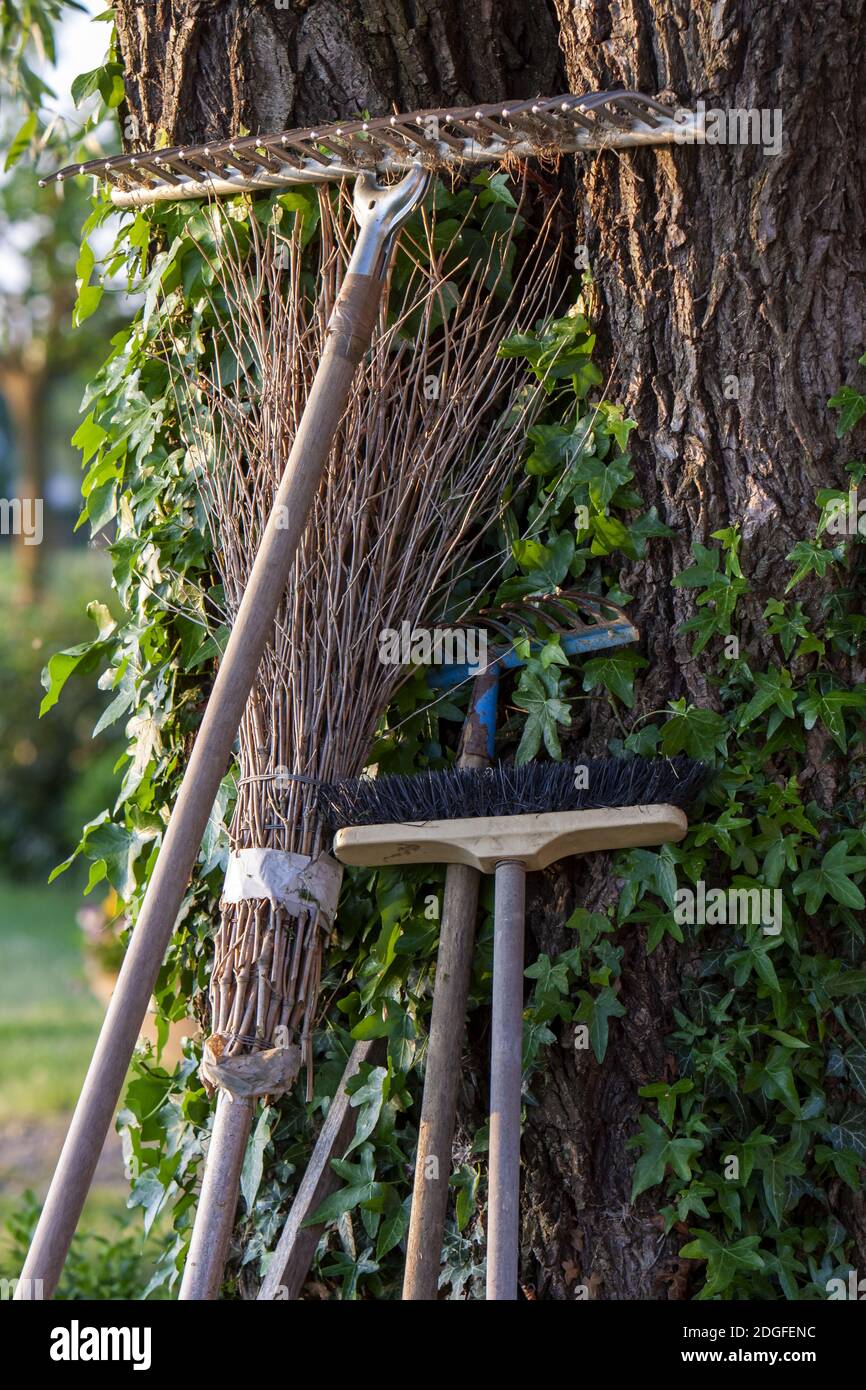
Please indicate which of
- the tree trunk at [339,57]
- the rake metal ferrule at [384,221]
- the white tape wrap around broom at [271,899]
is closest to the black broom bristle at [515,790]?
the white tape wrap around broom at [271,899]

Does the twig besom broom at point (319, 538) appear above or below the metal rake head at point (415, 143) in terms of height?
below

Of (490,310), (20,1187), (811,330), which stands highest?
(490,310)

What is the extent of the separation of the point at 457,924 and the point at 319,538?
0.65 m

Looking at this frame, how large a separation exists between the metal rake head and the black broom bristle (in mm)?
933

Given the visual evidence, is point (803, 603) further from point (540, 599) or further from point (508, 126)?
point (508, 126)

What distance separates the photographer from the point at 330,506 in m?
2.22

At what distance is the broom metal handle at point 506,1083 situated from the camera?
6.32 ft

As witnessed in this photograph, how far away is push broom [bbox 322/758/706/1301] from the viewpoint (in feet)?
6.39

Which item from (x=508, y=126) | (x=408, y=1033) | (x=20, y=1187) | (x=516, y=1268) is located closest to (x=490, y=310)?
(x=508, y=126)

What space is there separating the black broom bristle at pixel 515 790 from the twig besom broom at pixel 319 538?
106 mm

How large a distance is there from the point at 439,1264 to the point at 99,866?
0.93 m

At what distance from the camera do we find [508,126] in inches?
81.9

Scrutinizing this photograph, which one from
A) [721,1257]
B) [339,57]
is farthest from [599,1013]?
[339,57]

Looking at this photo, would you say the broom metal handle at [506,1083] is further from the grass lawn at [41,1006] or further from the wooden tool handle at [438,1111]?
the grass lawn at [41,1006]
